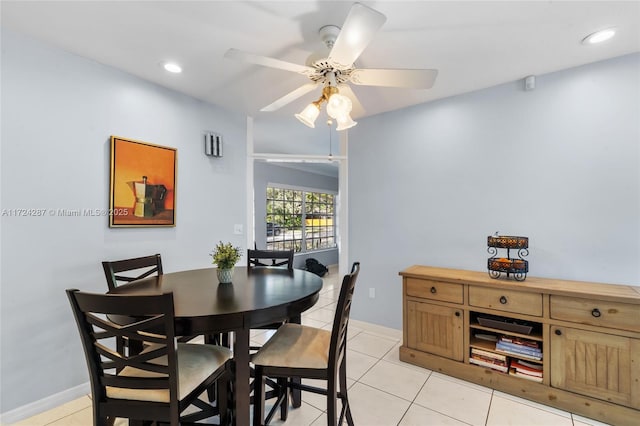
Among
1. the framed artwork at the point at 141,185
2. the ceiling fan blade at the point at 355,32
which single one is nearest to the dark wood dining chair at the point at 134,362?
the ceiling fan blade at the point at 355,32

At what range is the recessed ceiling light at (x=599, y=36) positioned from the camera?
182 cm

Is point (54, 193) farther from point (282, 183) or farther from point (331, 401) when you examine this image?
point (282, 183)

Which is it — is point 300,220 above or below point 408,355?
above

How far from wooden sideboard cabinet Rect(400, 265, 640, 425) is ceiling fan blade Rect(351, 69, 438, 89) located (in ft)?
5.06

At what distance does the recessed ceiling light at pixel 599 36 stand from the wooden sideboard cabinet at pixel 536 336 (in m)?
1.65

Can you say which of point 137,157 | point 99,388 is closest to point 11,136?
point 137,157

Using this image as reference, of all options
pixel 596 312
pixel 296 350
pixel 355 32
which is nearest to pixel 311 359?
pixel 296 350

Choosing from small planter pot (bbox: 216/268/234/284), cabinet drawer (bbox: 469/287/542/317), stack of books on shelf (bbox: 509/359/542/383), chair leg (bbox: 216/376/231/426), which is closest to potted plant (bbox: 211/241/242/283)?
small planter pot (bbox: 216/268/234/284)

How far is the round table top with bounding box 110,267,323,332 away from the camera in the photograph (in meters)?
1.26

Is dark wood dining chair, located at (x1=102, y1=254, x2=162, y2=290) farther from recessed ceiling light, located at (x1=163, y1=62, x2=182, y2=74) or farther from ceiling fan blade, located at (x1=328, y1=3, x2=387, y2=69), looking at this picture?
ceiling fan blade, located at (x1=328, y1=3, x2=387, y2=69)

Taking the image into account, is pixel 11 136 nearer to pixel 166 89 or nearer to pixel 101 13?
pixel 101 13

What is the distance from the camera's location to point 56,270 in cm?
198

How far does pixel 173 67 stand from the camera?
227 centimetres

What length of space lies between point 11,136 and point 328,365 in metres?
2.35
